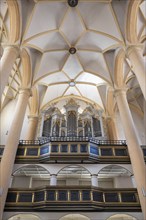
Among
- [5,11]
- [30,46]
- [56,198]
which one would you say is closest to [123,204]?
[56,198]

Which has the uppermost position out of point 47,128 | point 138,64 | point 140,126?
point 140,126

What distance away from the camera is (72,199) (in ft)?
32.2

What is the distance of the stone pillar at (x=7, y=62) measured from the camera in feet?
29.5

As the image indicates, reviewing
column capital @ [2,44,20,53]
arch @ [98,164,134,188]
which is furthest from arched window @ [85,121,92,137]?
column capital @ [2,44,20,53]

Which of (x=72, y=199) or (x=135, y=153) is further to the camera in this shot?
(x=135, y=153)

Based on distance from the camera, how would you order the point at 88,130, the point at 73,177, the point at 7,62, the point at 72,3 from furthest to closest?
the point at 73,177, the point at 88,130, the point at 72,3, the point at 7,62

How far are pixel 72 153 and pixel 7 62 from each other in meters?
6.47

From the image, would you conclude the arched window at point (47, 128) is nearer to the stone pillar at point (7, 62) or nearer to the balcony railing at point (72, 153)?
the balcony railing at point (72, 153)

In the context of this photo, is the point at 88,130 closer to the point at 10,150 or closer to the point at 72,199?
the point at 72,199

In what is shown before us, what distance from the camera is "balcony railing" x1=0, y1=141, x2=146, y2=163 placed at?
455 inches

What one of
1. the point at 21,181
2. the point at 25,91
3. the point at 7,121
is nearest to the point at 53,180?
the point at 21,181

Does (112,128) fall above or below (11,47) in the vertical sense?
below

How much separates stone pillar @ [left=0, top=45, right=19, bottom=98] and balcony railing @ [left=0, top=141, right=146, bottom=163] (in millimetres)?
4934

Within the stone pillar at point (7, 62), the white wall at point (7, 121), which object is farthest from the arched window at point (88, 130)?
the stone pillar at point (7, 62)
